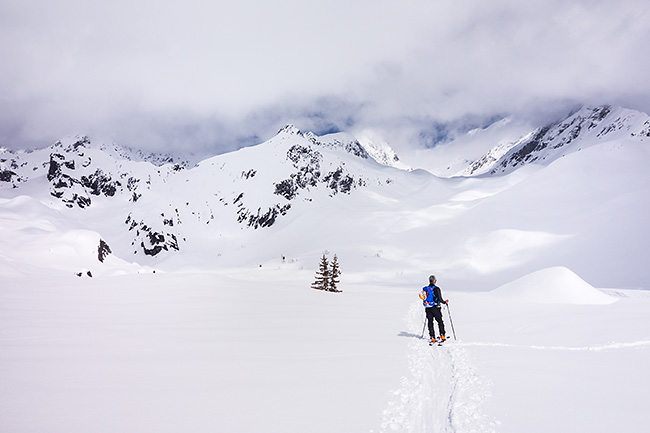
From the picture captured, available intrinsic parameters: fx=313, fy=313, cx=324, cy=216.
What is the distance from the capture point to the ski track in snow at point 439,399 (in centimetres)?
409

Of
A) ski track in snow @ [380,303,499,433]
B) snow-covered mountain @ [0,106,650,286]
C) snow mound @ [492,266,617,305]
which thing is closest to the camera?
ski track in snow @ [380,303,499,433]

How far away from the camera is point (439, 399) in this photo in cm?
499

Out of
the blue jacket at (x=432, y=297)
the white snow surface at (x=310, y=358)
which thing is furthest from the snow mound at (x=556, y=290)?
the blue jacket at (x=432, y=297)

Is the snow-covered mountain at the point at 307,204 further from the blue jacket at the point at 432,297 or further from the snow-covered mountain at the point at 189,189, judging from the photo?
the blue jacket at the point at 432,297

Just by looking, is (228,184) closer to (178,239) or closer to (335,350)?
(178,239)

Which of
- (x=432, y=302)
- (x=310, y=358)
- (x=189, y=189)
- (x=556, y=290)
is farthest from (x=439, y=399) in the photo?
(x=189, y=189)

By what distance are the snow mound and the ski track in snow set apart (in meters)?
13.2

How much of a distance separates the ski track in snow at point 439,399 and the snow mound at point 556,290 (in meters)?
13.2

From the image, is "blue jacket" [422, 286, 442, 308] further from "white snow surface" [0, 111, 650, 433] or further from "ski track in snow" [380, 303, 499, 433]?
"ski track in snow" [380, 303, 499, 433]

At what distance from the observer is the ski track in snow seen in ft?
13.4

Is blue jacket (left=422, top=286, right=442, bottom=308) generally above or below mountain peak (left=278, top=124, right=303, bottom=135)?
below

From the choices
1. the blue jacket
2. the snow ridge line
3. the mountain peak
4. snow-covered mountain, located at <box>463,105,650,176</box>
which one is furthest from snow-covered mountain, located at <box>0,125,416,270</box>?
the snow ridge line

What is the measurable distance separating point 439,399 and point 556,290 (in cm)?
1660

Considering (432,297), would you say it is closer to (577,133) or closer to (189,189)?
(189,189)
